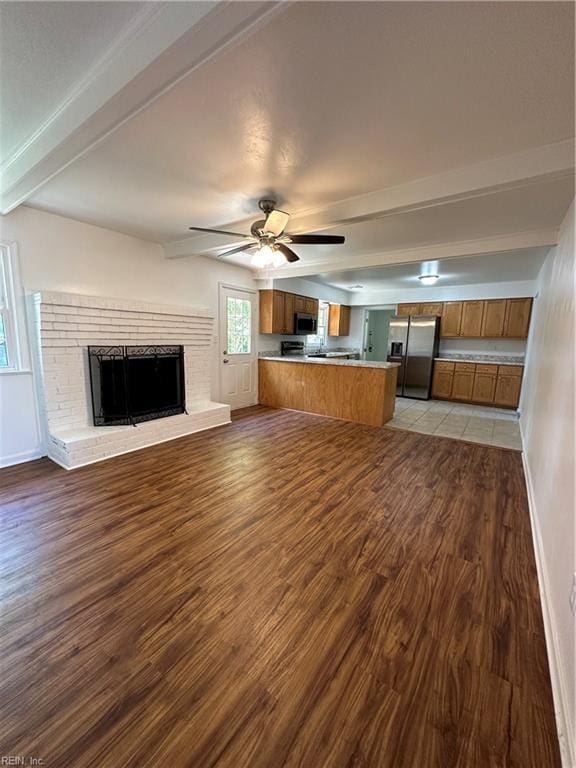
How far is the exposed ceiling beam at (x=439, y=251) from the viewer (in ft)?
11.0

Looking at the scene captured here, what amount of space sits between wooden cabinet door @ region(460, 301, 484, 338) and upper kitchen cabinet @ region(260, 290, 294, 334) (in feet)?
Result: 11.9

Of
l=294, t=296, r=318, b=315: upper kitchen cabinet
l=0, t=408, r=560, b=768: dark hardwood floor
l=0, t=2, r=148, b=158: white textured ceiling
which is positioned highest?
l=0, t=2, r=148, b=158: white textured ceiling

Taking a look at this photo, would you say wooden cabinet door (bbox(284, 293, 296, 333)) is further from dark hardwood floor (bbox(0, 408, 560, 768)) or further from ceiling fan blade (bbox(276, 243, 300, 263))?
dark hardwood floor (bbox(0, 408, 560, 768))

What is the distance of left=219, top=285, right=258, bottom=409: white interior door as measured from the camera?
5.37 metres

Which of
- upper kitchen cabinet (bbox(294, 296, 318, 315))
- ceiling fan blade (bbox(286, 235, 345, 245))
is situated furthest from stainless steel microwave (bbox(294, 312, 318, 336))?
ceiling fan blade (bbox(286, 235, 345, 245))

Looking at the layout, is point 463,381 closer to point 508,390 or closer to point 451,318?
point 508,390

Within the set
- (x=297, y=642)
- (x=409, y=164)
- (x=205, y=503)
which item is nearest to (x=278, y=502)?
(x=205, y=503)

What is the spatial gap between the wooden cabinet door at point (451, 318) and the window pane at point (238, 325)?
13.6 ft

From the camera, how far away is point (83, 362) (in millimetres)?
3520

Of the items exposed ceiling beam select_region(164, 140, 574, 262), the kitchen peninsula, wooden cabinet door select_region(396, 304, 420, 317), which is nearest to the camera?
exposed ceiling beam select_region(164, 140, 574, 262)

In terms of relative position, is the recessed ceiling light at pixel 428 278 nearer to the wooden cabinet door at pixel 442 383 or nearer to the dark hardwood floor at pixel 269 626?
the wooden cabinet door at pixel 442 383

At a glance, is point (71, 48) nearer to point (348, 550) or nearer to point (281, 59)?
point (281, 59)

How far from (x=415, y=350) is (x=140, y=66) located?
6.51m

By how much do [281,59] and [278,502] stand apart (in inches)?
106
